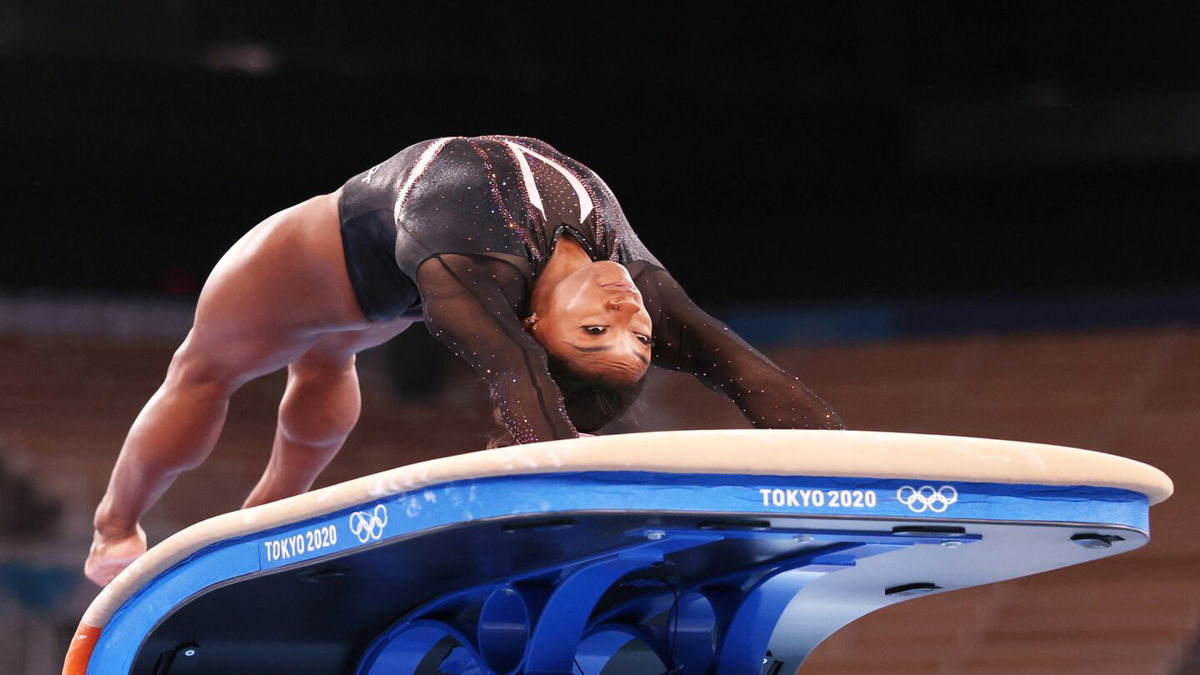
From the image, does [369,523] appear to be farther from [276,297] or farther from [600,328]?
[276,297]

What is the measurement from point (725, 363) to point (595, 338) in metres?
0.36

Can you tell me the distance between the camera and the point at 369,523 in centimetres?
167

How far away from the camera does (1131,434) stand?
6555 millimetres

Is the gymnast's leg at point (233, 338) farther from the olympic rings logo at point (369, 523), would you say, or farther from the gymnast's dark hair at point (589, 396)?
the olympic rings logo at point (369, 523)

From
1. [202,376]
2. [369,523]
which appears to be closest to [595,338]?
[369,523]

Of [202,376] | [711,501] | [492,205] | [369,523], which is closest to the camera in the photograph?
[711,501]

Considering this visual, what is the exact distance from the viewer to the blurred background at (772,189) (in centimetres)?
608

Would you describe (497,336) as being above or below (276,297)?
below

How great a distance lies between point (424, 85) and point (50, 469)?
2.59m

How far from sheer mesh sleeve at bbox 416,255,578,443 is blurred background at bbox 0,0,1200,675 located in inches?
166

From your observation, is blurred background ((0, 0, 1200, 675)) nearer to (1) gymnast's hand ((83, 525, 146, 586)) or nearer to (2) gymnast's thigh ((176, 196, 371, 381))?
(1) gymnast's hand ((83, 525, 146, 586))

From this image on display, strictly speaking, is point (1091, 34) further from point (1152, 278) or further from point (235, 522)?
point (235, 522)

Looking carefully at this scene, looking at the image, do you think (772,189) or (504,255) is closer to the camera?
(504,255)

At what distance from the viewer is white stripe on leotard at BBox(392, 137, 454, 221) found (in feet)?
7.82
